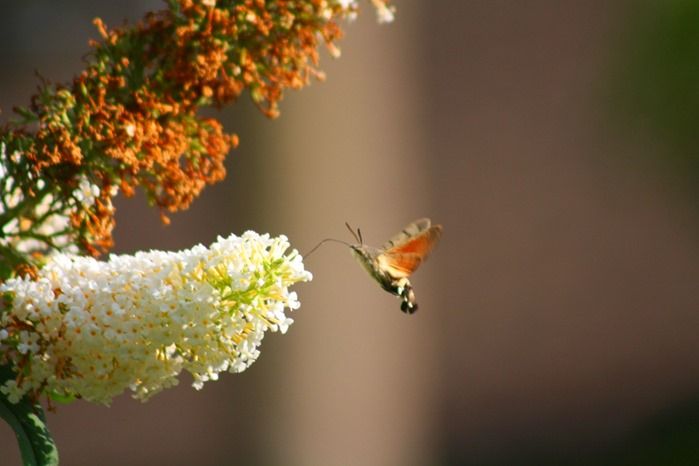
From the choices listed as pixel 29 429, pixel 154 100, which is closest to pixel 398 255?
pixel 154 100

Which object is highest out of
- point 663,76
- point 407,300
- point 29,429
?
point 663,76

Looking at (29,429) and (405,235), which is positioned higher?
(405,235)

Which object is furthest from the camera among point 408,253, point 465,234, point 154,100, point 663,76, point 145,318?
point 465,234

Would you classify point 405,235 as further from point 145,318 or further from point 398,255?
point 145,318

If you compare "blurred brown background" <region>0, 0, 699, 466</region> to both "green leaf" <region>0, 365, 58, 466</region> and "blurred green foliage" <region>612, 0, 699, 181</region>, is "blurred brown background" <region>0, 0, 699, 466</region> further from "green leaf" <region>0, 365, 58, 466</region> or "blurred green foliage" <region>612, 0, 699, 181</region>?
"green leaf" <region>0, 365, 58, 466</region>

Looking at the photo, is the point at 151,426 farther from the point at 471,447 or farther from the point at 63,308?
the point at 63,308

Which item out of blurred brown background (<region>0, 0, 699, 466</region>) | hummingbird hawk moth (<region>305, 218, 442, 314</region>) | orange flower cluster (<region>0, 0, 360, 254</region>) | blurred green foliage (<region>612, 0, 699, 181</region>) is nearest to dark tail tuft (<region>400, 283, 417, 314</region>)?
hummingbird hawk moth (<region>305, 218, 442, 314</region>)

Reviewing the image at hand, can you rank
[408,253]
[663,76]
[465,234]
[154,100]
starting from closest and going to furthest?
[154,100] < [408,253] < [663,76] < [465,234]

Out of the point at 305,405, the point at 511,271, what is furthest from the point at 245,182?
the point at 511,271
